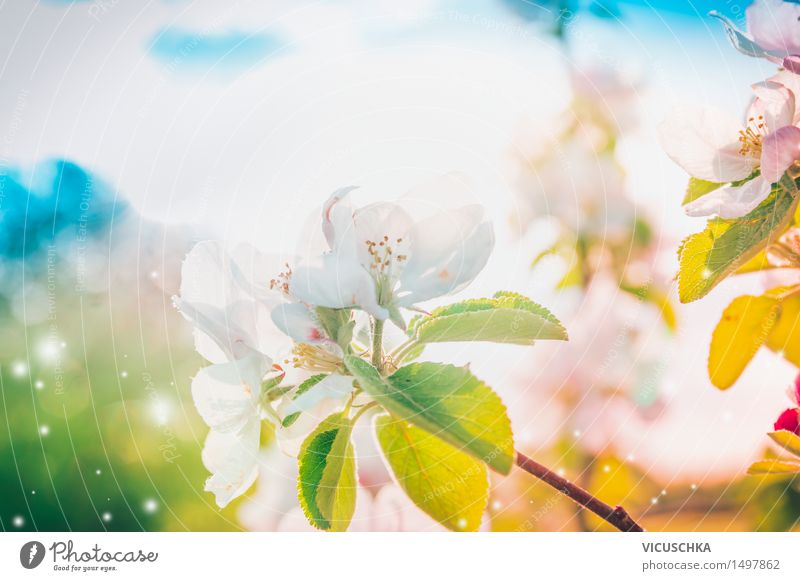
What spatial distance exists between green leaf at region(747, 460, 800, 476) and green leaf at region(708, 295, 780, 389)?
64 mm

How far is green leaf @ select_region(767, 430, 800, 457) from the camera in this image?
1.55 ft

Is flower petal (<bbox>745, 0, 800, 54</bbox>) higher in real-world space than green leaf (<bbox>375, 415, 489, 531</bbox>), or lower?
higher

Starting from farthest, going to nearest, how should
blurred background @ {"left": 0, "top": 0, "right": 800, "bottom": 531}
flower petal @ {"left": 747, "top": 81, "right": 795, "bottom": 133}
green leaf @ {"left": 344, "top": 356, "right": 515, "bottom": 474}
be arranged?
blurred background @ {"left": 0, "top": 0, "right": 800, "bottom": 531}
flower petal @ {"left": 747, "top": 81, "right": 795, "bottom": 133}
green leaf @ {"left": 344, "top": 356, "right": 515, "bottom": 474}

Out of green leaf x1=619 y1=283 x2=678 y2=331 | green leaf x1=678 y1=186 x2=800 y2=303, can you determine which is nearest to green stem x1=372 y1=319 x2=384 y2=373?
green leaf x1=678 y1=186 x2=800 y2=303

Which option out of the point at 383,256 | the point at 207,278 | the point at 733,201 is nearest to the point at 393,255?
the point at 383,256

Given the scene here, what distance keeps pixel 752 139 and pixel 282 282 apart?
0.35 meters

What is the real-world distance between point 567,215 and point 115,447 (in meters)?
0.57

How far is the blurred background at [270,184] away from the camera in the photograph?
687mm

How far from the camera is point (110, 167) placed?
71 centimetres

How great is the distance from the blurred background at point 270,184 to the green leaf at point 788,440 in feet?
0.83

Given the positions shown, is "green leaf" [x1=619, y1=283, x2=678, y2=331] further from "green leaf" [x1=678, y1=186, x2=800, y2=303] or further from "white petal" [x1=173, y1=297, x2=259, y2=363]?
"white petal" [x1=173, y1=297, x2=259, y2=363]

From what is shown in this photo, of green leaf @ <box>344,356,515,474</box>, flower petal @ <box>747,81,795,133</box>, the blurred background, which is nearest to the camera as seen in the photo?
green leaf @ <box>344,356,515,474</box>

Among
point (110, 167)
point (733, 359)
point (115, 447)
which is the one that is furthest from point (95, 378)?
point (733, 359)
